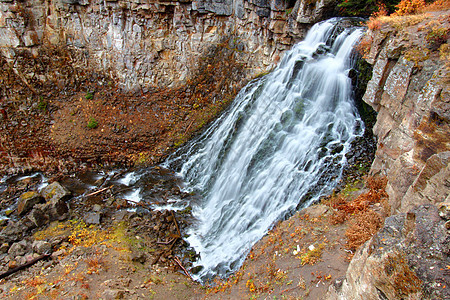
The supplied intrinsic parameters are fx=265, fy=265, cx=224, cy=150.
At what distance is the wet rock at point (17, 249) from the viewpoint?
32.1ft

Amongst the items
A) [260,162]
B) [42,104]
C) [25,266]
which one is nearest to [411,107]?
[260,162]

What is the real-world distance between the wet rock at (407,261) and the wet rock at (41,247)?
33.7 ft

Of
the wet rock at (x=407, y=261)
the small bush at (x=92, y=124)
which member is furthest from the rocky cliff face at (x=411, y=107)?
the small bush at (x=92, y=124)

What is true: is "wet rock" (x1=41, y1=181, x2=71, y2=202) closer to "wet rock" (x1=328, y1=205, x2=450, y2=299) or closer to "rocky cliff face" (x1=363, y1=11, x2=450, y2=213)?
"wet rock" (x1=328, y1=205, x2=450, y2=299)

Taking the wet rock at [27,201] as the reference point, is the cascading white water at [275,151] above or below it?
above

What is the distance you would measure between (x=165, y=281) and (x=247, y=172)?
5.45 meters

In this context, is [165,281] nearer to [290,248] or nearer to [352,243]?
[290,248]

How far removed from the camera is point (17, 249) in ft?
32.4

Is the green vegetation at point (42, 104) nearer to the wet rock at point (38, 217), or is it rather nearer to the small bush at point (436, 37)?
the wet rock at point (38, 217)

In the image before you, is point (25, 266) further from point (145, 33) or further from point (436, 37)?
point (436, 37)

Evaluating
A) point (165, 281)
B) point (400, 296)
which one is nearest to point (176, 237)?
point (165, 281)

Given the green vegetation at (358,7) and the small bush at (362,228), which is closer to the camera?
the small bush at (362,228)

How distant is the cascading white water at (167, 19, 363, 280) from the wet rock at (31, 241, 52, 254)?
512 cm

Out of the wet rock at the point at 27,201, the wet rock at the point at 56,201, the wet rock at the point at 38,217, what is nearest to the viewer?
the wet rock at the point at 38,217
